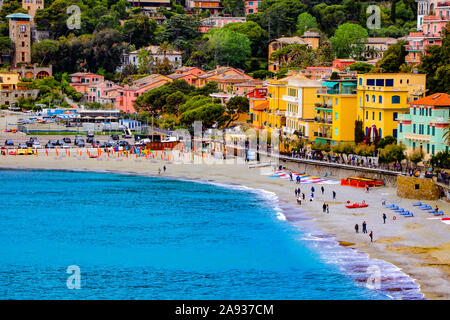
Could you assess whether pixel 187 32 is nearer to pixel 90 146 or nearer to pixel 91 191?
pixel 90 146

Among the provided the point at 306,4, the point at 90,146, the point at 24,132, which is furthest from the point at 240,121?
the point at 306,4

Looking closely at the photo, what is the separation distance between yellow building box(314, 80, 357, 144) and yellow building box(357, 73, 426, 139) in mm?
3145

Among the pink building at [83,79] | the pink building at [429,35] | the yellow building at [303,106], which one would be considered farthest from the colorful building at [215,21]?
the yellow building at [303,106]

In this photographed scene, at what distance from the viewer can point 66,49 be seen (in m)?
142

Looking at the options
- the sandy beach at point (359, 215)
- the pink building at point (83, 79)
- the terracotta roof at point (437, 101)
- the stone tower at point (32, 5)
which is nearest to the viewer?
the sandy beach at point (359, 215)

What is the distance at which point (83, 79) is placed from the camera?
138 m

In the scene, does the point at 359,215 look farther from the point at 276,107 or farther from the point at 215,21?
the point at 215,21

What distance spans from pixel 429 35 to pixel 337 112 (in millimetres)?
25454

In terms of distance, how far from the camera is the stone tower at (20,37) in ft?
468

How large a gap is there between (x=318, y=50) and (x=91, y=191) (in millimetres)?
56061

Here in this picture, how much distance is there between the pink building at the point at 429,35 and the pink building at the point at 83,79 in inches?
2139

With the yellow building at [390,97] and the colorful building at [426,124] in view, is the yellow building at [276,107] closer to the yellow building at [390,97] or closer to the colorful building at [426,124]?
the yellow building at [390,97]

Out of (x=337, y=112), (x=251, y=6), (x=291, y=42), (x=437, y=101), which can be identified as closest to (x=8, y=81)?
(x=291, y=42)

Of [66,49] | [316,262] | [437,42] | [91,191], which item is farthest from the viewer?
[66,49]
